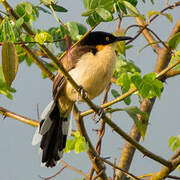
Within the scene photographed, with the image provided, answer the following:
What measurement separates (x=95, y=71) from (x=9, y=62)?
1.24 meters

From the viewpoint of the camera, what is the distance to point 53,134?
2979 mm

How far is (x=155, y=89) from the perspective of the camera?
2074mm

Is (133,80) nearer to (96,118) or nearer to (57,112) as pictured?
(96,118)

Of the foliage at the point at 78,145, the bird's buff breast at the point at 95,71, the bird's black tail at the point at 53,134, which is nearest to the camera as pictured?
the foliage at the point at 78,145

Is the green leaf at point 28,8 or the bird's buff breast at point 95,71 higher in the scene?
the green leaf at point 28,8

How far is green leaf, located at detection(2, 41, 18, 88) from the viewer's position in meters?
1.48

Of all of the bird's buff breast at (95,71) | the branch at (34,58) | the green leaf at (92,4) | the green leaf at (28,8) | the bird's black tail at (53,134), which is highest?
the green leaf at (28,8)

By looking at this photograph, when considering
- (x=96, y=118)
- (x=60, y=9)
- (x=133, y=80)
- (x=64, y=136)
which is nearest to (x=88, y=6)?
(x=60, y=9)

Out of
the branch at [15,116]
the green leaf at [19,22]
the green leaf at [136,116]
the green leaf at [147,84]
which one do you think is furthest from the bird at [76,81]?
the green leaf at [19,22]

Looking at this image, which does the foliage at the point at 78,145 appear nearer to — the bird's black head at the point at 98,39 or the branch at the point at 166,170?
the branch at the point at 166,170

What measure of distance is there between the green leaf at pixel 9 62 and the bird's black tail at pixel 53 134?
4.56 ft

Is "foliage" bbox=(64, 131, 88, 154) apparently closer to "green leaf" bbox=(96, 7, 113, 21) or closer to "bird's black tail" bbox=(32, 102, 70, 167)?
"green leaf" bbox=(96, 7, 113, 21)

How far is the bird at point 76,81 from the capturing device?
2.69 metres

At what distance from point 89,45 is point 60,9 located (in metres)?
1.08
